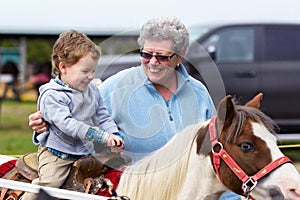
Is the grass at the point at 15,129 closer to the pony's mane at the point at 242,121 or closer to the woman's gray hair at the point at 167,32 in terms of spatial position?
the woman's gray hair at the point at 167,32

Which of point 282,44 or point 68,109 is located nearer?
point 68,109

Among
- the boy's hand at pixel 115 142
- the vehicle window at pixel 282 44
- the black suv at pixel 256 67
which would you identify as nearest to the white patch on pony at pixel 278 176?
the boy's hand at pixel 115 142

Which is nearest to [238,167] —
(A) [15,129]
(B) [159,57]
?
(B) [159,57]

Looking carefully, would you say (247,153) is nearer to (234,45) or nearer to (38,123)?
(38,123)

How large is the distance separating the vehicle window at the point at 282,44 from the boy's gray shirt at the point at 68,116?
21.4 feet

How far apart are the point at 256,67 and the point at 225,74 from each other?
419mm

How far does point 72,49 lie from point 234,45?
651 cm

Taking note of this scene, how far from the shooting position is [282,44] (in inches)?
393

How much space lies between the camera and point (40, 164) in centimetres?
340

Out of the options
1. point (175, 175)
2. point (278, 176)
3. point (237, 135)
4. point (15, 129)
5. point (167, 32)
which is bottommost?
point (15, 129)

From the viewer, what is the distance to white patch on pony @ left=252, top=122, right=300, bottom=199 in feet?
9.86

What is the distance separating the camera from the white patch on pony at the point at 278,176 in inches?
118

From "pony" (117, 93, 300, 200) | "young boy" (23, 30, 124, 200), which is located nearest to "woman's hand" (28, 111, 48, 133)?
"young boy" (23, 30, 124, 200)

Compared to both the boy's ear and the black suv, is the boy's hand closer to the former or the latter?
the boy's ear
